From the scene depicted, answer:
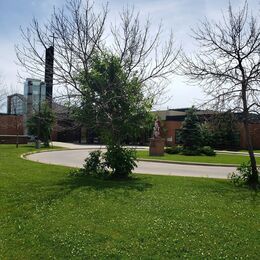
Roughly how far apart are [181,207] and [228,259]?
2.85m

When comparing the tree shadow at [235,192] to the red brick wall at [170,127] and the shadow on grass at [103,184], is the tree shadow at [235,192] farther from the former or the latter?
the red brick wall at [170,127]

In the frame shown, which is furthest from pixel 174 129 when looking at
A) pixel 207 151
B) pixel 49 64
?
pixel 49 64

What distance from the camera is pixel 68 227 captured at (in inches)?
272

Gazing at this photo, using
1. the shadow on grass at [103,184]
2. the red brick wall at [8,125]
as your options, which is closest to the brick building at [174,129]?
the red brick wall at [8,125]

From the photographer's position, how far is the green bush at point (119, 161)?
13617mm

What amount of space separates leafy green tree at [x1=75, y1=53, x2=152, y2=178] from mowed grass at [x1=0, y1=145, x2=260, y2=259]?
3.32 meters

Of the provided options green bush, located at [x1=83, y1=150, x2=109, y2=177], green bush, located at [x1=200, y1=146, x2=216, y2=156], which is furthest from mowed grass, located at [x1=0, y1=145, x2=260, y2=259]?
green bush, located at [x1=200, y1=146, x2=216, y2=156]

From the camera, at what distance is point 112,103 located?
565 inches

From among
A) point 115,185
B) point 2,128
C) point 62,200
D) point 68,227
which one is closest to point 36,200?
point 62,200

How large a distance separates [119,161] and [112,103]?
2186 millimetres

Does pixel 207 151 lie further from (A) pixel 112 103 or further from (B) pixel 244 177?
(B) pixel 244 177

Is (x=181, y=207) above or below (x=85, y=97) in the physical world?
below

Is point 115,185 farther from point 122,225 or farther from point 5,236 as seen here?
point 5,236

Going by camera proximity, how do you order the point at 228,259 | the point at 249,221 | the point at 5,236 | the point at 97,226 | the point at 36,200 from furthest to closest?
the point at 36,200 < the point at 249,221 < the point at 97,226 < the point at 5,236 < the point at 228,259
